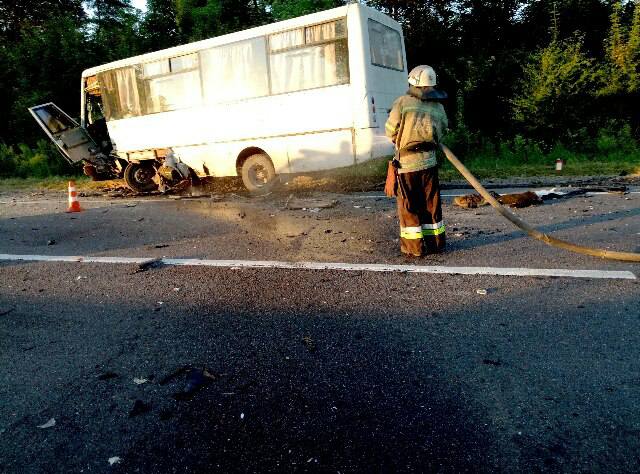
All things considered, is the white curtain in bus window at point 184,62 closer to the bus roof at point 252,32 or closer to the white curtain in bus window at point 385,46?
the bus roof at point 252,32

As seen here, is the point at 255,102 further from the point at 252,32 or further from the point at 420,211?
the point at 420,211

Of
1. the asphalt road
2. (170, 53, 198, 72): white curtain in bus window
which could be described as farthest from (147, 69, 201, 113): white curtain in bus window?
the asphalt road

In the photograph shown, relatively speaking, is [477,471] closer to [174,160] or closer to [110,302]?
[110,302]

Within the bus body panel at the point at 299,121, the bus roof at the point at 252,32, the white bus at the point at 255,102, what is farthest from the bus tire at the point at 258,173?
the bus roof at the point at 252,32

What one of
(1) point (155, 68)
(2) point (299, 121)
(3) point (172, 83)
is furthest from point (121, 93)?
(2) point (299, 121)

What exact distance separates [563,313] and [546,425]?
123 centimetres

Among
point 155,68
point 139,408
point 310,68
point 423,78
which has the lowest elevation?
point 139,408

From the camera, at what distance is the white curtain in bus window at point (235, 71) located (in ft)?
30.7

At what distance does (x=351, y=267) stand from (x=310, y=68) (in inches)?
235

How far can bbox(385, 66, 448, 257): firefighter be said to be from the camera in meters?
4.17

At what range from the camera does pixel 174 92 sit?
1046cm

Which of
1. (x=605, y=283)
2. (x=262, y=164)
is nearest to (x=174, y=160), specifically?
(x=262, y=164)

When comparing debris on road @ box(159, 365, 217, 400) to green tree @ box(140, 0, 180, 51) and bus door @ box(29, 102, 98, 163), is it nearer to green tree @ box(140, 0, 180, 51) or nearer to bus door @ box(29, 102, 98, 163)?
bus door @ box(29, 102, 98, 163)

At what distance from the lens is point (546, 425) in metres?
1.89
